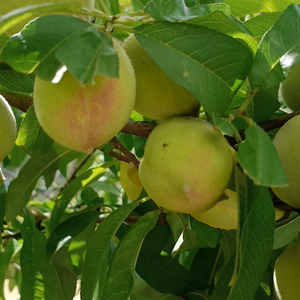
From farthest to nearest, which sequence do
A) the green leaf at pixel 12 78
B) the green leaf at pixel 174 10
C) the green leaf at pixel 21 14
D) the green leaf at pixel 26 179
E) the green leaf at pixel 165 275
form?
1. the green leaf at pixel 26 179
2. the green leaf at pixel 165 275
3. the green leaf at pixel 12 78
4. the green leaf at pixel 174 10
5. the green leaf at pixel 21 14

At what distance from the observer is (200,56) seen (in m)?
0.48

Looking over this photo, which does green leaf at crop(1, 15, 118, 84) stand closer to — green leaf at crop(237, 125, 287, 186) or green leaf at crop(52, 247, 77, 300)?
green leaf at crop(237, 125, 287, 186)

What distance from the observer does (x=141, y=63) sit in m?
0.50

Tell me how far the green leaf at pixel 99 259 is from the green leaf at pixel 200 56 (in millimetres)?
311

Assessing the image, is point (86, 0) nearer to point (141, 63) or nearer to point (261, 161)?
point (141, 63)

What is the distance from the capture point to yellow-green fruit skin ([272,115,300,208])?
54 cm

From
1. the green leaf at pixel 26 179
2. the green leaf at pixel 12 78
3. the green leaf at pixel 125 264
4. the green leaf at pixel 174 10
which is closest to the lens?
the green leaf at pixel 174 10

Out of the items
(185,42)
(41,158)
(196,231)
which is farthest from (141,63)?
(41,158)

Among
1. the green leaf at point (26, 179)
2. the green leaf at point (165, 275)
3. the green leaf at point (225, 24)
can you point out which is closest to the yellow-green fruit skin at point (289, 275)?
the green leaf at point (165, 275)

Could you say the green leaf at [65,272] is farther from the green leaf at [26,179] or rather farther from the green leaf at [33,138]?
the green leaf at [33,138]

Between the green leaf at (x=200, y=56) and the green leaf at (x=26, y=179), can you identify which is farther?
the green leaf at (x=26, y=179)

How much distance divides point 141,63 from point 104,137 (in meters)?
0.12

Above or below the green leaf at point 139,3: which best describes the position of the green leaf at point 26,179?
below

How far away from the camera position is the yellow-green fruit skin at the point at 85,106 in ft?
1.36
